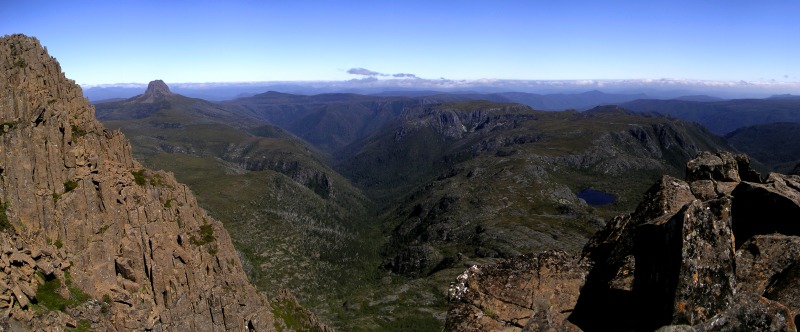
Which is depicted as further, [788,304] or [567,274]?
[567,274]

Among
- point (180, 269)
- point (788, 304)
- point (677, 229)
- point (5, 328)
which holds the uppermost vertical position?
point (677, 229)

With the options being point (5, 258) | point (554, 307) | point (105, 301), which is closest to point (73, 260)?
point (105, 301)

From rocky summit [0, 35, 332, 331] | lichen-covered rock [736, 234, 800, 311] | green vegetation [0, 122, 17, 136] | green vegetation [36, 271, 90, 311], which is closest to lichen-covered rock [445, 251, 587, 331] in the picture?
lichen-covered rock [736, 234, 800, 311]

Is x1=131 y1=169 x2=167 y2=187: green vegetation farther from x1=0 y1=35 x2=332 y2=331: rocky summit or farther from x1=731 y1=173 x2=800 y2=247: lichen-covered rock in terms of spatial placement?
x1=731 y1=173 x2=800 y2=247: lichen-covered rock

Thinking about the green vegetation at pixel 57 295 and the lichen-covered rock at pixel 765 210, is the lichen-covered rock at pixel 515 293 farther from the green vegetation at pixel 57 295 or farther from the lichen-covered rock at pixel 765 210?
the green vegetation at pixel 57 295

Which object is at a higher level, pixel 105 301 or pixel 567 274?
pixel 567 274

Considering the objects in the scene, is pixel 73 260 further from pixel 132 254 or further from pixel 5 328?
pixel 5 328

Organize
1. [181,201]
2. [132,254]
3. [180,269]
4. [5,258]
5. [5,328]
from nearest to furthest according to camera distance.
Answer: [5,328] → [5,258] → [132,254] → [180,269] → [181,201]
